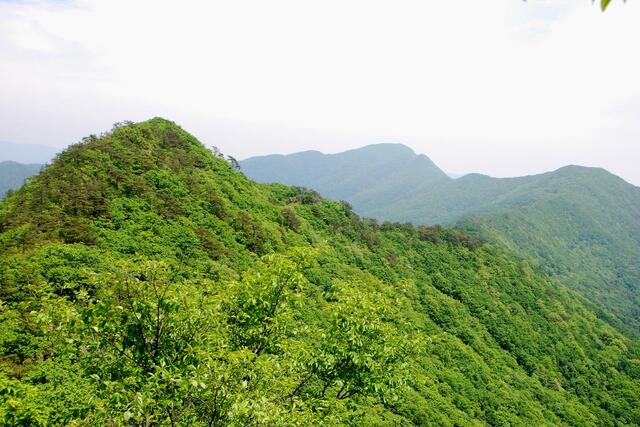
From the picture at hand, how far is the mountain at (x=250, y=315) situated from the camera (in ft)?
23.0

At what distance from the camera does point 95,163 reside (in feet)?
89.0

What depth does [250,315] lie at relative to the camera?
8961mm

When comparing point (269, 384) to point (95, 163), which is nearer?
point (269, 384)

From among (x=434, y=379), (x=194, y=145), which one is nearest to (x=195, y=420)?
(x=434, y=379)

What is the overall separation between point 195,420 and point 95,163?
83.5 ft

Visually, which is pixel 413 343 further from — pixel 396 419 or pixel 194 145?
pixel 194 145

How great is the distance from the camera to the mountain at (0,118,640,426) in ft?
23.0

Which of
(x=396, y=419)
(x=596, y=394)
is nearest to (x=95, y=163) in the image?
(x=396, y=419)

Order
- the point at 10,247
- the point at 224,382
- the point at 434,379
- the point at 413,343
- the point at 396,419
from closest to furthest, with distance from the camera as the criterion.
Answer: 1. the point at 224,382
2. the point at 413,343
3. the point at 10,247
4. the point at 396,419
5. the point at 434,379

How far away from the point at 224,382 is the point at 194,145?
3837 cm

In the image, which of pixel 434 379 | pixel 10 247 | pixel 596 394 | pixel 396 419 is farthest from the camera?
pixel 596 394

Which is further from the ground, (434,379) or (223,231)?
(223,231)

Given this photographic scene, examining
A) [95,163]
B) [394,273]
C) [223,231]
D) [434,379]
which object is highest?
[95,163]

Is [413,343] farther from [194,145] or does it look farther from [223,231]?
[194,145]
